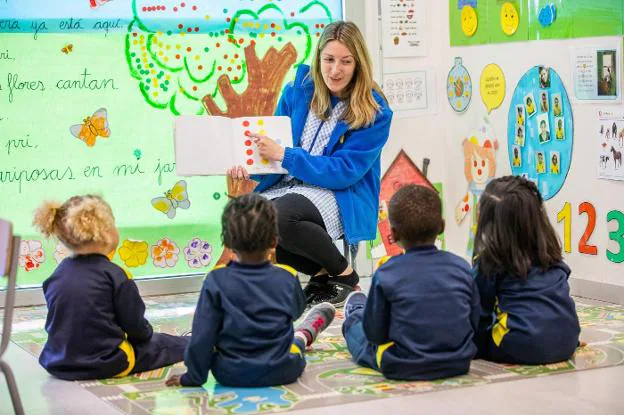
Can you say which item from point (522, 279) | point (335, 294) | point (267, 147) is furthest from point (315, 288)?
point (522, 279)

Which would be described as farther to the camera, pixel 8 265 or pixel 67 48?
pixel 67 48

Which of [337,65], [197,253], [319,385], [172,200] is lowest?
[319,385]

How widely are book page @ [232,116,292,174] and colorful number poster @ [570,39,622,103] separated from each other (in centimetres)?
135

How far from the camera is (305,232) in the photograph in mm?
4695

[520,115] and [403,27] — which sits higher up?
[403,27]

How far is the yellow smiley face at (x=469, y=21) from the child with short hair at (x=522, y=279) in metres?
2.12

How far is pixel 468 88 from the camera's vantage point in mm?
5680

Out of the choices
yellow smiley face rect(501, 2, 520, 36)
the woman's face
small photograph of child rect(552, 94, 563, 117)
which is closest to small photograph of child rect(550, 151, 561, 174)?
small photograph of child rect(552, 94, 563, 117)

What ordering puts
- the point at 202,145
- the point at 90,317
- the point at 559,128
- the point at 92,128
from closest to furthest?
the point at 90,317 < the point at 202,145 < the point at 559,128 < the point at 92,128

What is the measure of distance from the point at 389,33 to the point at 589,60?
125 centimetres

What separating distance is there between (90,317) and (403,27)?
113 inches

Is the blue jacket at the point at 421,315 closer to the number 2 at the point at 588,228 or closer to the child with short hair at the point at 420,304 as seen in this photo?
the child with short hair at the point at 420,304

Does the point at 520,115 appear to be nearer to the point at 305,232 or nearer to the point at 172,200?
the point at 305,232

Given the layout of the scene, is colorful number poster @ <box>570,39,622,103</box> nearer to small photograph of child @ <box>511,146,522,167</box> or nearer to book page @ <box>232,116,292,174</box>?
small photograph of child @ <box>511,146,522,167</box>
